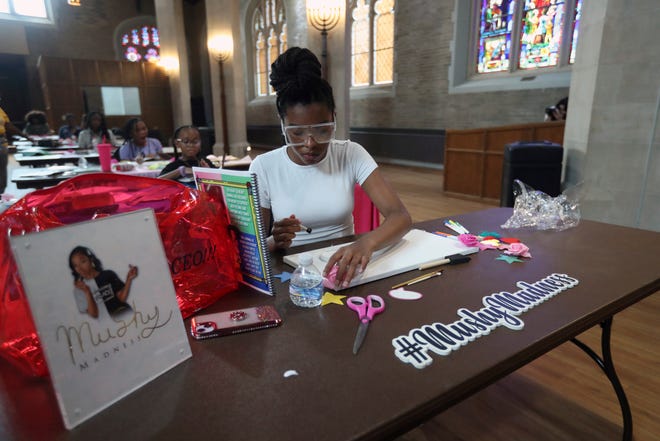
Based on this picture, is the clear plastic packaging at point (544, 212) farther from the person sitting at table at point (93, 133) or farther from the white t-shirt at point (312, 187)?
the person sitting at table at point (93, 133)

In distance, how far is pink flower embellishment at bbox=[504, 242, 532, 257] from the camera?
3.87 ft

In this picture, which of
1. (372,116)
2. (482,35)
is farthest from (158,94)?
(482,35)

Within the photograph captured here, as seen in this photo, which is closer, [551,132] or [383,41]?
[551,132]

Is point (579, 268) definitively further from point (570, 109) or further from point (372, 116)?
point (372, 116)

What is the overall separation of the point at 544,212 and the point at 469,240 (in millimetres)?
434

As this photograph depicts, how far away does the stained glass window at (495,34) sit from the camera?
6.72m

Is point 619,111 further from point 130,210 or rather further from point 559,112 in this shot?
point 130,210

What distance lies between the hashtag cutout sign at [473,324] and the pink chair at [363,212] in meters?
1.10

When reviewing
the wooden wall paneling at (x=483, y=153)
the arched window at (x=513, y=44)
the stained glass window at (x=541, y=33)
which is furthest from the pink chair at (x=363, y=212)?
the stained glass window at (x=541, y=33)

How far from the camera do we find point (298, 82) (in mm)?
1324

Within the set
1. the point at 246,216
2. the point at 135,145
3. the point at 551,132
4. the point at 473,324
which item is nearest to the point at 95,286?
the point at 246,216

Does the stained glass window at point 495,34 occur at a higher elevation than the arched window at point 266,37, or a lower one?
lower

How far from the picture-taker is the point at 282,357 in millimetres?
688

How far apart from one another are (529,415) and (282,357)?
1.37m
